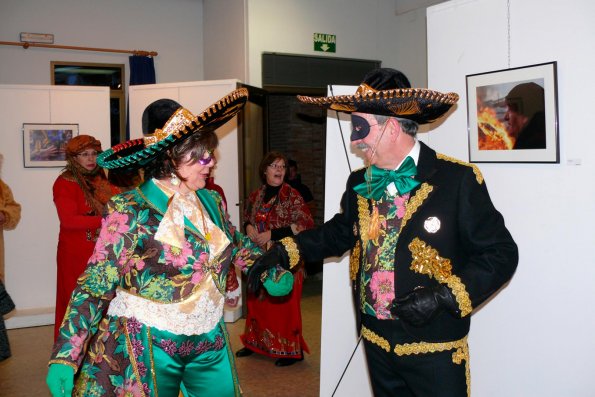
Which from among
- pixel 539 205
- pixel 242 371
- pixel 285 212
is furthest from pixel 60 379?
pixel 285 212

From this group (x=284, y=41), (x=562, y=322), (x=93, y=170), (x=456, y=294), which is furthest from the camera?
(x=284, y=41)

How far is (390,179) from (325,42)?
5203 millimetres

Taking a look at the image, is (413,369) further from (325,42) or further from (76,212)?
(325,42)

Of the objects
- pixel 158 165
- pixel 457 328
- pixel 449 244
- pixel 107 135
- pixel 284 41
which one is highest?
pixel 284 41

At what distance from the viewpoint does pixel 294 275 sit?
4414mm

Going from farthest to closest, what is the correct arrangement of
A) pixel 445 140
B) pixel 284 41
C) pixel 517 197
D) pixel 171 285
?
pixel 284 41, pixel 445 140, pixel 517 197, pixel 171 285

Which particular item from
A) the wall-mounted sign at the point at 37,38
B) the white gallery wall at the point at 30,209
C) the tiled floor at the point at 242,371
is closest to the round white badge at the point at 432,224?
the tiled floor at the point at 242,371

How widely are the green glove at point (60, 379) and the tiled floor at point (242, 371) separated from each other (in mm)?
2084

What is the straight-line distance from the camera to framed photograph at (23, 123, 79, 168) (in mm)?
5773

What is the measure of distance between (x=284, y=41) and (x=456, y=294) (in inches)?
209

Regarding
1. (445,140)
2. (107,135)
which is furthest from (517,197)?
(107,135)

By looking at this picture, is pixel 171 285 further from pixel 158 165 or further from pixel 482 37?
pixel 482 37

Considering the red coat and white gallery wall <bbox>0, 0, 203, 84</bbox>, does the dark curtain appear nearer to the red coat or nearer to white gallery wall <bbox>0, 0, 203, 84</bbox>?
white gallery wall <bbox>0, 0, 203, 84</bbox>

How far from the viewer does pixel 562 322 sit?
2645mm
